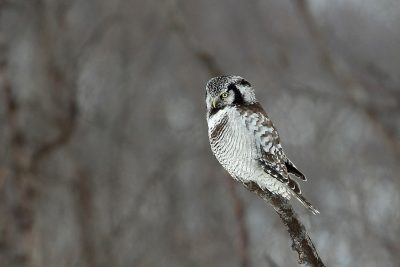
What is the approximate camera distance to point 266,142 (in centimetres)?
349

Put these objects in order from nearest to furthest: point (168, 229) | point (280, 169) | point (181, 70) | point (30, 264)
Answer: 1. point (280, 169)
2. point (30, 264)
3. point (168, 229)
4. point (181, 70)

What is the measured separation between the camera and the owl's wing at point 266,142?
3434 millimetres

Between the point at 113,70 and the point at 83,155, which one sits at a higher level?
the point at 113,70

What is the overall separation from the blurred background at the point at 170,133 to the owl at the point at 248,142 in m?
2.41

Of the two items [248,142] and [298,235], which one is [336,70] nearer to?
[248,142]

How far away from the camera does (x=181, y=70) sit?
18.5 m

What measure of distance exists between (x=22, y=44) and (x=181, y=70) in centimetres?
460

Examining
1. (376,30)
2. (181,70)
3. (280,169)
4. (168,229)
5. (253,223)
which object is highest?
(376,30)

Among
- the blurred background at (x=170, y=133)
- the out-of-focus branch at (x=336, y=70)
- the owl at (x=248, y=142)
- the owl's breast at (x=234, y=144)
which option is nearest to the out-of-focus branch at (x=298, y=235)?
the owl at (x=248, y=142)

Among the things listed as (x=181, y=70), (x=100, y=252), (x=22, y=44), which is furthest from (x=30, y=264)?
(x=181, y=70)

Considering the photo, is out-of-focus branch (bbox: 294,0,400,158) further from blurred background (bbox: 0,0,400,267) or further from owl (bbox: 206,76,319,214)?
owl (bbox: 206,76,319,214)

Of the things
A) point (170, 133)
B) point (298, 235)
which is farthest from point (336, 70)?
point (170, 133)

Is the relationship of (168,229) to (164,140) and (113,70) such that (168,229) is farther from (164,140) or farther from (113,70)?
(113,70)

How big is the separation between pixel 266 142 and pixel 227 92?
0.33m
